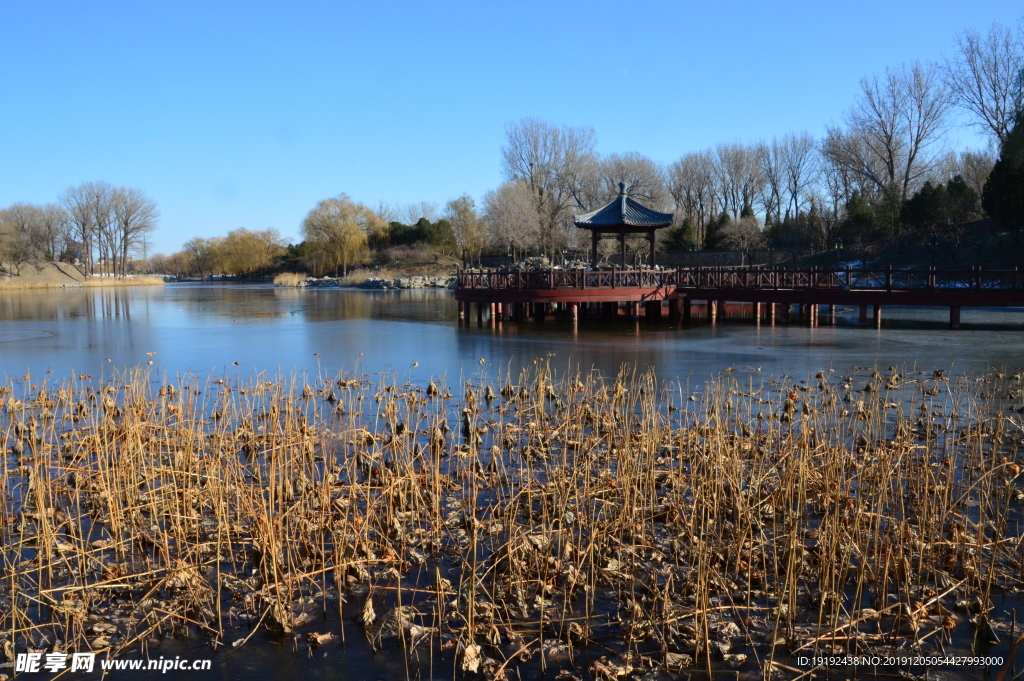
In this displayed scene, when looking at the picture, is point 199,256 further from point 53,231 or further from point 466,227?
point 466,227

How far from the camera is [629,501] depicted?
6.30m

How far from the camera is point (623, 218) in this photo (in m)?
26.8

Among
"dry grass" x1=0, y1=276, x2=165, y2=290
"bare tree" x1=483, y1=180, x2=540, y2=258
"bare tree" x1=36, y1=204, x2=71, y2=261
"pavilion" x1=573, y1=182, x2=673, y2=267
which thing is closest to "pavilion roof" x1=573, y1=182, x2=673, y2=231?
"pavilion" x1=573, y1=182, x2=673, y2=267

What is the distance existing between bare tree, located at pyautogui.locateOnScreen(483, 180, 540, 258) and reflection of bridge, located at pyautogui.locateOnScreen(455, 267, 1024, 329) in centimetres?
2439

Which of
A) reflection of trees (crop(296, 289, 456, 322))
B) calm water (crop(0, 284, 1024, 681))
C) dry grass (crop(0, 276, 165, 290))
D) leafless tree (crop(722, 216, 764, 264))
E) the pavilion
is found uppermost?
leafless tree (crop(722, 216, 764, 264))

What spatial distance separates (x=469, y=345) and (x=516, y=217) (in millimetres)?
33113

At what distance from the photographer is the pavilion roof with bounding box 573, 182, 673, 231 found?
26.9 meters

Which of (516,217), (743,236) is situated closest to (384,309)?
(516,217)

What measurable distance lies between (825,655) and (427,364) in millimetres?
12120

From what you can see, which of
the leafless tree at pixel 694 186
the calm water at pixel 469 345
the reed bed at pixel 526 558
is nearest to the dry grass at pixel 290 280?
the leafless tree at pixel 694 186

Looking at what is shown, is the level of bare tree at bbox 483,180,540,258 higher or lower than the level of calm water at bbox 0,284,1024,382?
higher

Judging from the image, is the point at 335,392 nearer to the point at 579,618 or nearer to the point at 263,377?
the point at 263,377

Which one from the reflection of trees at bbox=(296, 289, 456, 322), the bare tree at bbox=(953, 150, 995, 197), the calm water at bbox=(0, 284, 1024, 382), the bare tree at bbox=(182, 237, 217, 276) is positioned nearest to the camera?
the calm water at bbox=(0, 284, 1024, 382)

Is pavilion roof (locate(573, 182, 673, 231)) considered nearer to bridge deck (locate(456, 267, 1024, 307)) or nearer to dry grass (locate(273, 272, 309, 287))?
bridge deck (locate(456, 267, 1024, 307))
